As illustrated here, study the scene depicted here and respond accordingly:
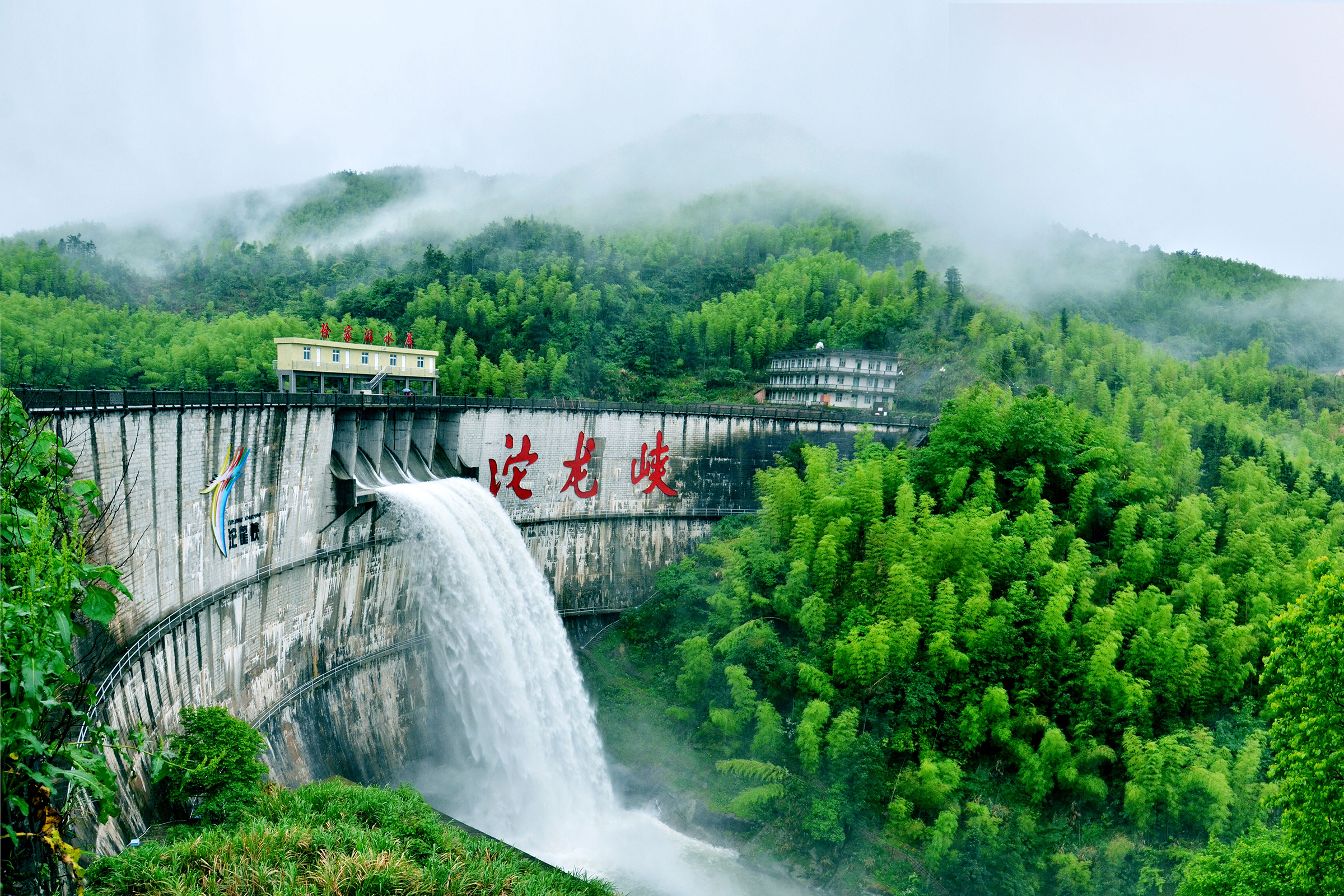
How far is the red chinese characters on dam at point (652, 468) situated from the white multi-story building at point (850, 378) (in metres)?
14.2

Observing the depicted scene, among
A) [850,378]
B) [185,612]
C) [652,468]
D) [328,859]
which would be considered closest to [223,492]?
[185,612]

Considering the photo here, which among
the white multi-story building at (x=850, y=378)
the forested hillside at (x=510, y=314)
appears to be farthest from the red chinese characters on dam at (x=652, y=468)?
the white multi-story building at (x=850, y=378)

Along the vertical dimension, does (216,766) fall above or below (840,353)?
below

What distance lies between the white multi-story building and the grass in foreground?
94.6 ft

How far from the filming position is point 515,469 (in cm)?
2261

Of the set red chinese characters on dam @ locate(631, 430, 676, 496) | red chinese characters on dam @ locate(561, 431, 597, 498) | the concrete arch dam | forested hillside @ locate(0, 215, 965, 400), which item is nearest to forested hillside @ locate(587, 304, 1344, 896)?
red chinese characters on dam @ locate(631, 430, 676, 496)

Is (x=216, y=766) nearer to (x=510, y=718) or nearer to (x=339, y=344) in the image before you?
(x=510, y=718)

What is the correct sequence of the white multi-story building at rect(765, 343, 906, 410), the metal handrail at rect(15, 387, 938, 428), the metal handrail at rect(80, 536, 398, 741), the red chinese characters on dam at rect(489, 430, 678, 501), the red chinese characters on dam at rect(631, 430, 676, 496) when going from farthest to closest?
the white multi-story building at rect(765, 343, 906, 410), the red chinese characters on dam at rect(631, 430, 676, 496), the red chinese characters on dam at rect(489, 430, 678, 501), the metal handrail at rect(15, 387, 938, 428), the metal handrail at rect(80, 536, 398, 741)

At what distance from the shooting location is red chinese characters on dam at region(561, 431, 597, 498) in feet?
78.5

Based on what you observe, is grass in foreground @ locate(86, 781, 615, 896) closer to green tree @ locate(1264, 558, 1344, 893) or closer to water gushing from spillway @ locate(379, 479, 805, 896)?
water gushing from spillway @ locate(379, 479, 805, 896)

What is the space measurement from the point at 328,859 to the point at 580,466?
15.7m

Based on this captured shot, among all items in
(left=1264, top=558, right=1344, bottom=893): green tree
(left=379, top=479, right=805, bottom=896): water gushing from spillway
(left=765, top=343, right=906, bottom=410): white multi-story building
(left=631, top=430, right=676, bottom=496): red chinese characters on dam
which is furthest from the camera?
(left=765, top=343, right=906, bottom=410): white multi-story building

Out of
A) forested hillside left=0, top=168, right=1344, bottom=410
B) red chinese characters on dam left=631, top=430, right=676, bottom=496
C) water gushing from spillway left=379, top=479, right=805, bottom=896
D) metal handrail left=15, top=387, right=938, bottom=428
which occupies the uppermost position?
forested hillside left=0, top=168, right=1344, bottom=410

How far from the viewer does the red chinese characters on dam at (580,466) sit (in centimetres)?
2394
